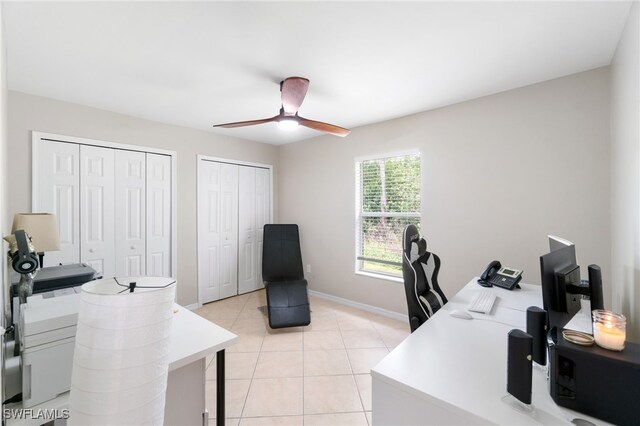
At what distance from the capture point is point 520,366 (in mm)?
855

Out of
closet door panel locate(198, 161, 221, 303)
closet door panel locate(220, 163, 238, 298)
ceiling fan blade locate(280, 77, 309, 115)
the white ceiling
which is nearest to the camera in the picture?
the white ceiling

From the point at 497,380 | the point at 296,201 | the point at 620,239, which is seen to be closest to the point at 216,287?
the point at 296,201

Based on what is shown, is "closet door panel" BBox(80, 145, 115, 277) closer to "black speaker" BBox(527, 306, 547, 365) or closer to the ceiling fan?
the ceiling fan

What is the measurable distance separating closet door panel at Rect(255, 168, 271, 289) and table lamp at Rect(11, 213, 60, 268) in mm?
2765

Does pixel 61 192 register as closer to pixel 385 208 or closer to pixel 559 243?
pixel 385 208

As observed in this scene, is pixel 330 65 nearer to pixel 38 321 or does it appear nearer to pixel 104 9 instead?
pixel 104 9

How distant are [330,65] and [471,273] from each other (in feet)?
7.92

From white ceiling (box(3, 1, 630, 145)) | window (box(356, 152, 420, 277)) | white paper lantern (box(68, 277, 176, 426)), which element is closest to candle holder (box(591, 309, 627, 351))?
white paper lantern (box(68, 277, 176, 426))

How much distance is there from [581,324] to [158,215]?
13.3 feet

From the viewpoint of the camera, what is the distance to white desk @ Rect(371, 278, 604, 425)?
0.86m

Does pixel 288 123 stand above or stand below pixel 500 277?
above

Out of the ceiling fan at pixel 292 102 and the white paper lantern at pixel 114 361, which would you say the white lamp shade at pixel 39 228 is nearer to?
the ceiling fan at pixel 292 102

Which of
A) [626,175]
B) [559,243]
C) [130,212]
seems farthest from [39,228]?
[626,175]

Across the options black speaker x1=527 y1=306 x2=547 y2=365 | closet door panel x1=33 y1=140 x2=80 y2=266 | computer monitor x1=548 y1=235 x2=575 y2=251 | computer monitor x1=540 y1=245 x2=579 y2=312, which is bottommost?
black speaker x1=527 y1=306 x2=547 y2=365
